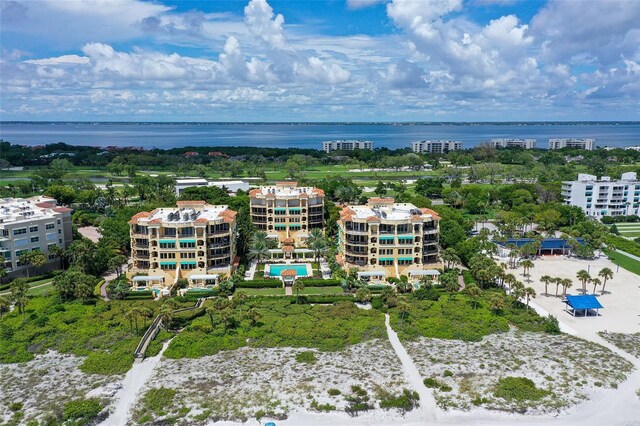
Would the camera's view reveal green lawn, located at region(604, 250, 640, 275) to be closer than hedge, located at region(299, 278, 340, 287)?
No

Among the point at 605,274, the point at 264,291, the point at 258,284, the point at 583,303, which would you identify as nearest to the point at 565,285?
the point at 583,303

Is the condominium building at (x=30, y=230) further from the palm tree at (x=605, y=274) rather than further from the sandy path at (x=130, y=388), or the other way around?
the palm tree at (x=605, y=274)

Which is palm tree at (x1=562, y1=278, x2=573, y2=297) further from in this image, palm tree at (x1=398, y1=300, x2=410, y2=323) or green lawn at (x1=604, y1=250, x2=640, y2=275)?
palm tree at (x1=398, y1=300, x2=410, y2=323)

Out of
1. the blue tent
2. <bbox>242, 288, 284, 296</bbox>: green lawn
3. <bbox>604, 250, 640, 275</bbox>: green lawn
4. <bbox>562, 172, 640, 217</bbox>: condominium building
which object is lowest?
<bbox>242, 288, 284, 296</bbox>: green lawn

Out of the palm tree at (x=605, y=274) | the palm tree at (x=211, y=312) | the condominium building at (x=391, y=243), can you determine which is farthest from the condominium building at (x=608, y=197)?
the palm tree at (x=211, y=312)

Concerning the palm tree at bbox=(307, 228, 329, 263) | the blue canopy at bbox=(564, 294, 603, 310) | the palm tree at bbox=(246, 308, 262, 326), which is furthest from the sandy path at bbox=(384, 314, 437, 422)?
the palm tree at bbox=(307, 228, 329, 263)

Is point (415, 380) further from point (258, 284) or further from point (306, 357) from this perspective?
point (258, 284)

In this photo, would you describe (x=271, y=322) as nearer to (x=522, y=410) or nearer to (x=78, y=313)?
(x=78, y=313)
